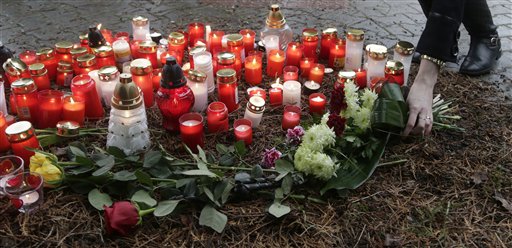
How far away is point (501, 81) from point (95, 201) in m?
2.87

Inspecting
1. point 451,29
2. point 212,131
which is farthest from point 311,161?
point 451,29

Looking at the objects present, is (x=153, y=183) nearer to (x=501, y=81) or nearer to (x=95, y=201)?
(x=95, y=201)

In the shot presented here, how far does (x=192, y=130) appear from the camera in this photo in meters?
2.38

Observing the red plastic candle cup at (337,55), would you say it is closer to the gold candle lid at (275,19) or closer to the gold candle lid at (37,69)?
the gold candle lid at (275,19)

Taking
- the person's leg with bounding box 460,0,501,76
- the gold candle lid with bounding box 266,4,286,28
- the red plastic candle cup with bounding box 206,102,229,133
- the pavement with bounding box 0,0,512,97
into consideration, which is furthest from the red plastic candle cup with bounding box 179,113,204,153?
the person's leg with bounding box 460,0,501,76

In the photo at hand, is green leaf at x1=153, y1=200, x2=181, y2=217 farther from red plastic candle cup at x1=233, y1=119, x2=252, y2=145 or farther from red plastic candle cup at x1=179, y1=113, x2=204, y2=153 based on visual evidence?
red plastic candle cup at x1=233, y1=119, x2=252, y2=145

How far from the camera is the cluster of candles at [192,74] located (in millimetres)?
2562

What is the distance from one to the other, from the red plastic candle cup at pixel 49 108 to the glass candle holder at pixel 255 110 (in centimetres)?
105

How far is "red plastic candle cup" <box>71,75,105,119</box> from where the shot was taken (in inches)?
105

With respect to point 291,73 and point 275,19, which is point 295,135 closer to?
point 291,73

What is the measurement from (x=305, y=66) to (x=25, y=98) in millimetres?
1778

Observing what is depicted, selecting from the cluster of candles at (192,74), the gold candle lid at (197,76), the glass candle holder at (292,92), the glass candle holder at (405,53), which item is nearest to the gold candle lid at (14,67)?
the cluster of candles at (192,74)

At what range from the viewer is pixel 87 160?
2.15m

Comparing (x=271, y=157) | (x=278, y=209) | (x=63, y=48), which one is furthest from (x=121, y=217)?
(x=63, y=48)
